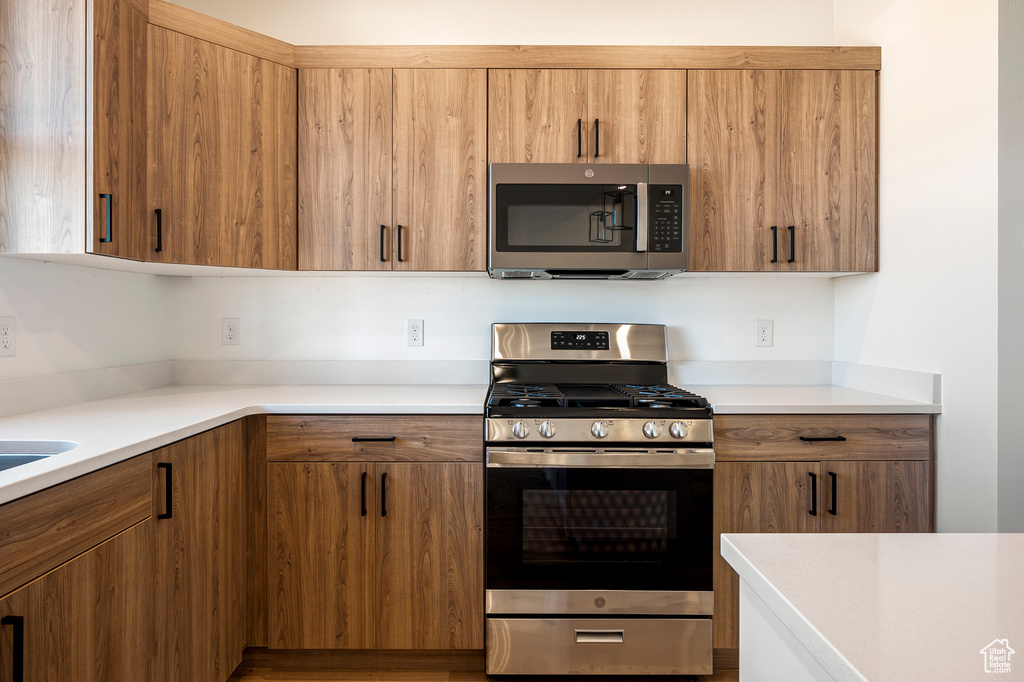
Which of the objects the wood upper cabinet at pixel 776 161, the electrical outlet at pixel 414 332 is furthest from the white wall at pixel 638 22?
the electrical outlet at pixel 414 332

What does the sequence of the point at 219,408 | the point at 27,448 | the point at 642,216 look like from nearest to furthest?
the point at 27,448
the point at 219,408
the point at 642,216

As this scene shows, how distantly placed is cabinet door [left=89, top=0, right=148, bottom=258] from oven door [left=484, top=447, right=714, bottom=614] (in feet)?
4.21

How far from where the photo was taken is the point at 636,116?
7.06 ft

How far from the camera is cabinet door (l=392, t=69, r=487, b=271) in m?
2.13

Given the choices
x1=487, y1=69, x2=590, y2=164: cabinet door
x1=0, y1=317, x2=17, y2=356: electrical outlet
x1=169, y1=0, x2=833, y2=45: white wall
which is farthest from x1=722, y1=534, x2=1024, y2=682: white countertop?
x1=169, y1=0, x2=833, y2=45: white wall

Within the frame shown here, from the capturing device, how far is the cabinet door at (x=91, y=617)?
3.28 ft

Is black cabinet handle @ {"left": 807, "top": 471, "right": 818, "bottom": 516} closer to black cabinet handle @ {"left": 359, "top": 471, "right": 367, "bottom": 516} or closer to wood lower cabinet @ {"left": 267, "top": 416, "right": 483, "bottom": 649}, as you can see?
wood lower cabinet @ {"left": 267, "top": 416, "right": 483, "bottom": 649}

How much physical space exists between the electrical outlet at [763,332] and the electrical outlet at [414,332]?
146cm

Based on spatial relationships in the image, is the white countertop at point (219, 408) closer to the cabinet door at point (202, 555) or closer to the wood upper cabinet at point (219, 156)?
the cabinet door at point (202, 555)

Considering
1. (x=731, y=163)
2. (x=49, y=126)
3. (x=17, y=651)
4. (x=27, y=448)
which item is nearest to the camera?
(x=17, y=651)

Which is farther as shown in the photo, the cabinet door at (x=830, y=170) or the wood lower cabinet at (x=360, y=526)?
the cabinet door at (x=830, y=170)

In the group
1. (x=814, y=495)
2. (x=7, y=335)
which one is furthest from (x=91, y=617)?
(x=814, y=495)

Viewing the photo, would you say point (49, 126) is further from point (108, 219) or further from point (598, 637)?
point (598, 637)

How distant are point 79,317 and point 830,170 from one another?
276 centimetres
